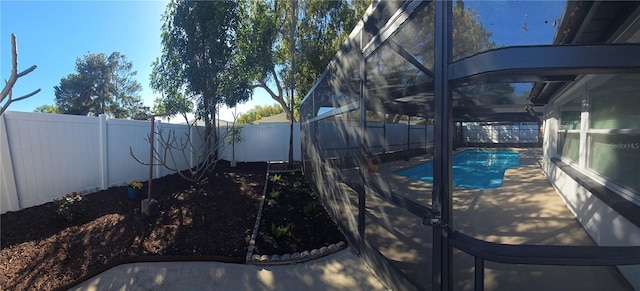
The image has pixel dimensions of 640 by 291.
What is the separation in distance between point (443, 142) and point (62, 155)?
6.41 m

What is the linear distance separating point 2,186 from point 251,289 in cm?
409

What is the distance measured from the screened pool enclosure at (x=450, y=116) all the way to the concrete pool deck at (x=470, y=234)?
15 millimetres

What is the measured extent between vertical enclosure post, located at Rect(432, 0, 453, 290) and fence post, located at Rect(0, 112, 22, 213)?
5.76m

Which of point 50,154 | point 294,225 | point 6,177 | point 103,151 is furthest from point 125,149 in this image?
point 294,225

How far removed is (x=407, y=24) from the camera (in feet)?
7.40

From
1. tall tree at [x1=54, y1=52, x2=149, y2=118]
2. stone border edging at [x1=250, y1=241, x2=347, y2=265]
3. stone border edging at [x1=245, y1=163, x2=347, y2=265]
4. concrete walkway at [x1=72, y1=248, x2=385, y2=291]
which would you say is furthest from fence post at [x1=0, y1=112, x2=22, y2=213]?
tall tree at [x1=54, y1=52, x2=149, y2=118]

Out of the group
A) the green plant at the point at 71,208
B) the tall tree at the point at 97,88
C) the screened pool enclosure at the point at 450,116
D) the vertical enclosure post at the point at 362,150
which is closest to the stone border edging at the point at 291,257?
the screened pool enclosure at the point at 450,116

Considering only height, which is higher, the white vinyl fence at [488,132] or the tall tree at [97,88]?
the tall tree at [97,88]

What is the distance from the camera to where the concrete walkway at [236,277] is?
3.09m

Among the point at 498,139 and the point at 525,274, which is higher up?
the point at 498,139

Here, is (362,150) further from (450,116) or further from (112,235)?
(112,235)

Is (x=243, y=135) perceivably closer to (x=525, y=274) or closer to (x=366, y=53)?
(x=366, y=53)

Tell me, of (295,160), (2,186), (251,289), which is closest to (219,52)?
(295,160)

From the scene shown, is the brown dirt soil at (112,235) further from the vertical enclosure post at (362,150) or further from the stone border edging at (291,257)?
the vertical enclosure post at (362,150)
